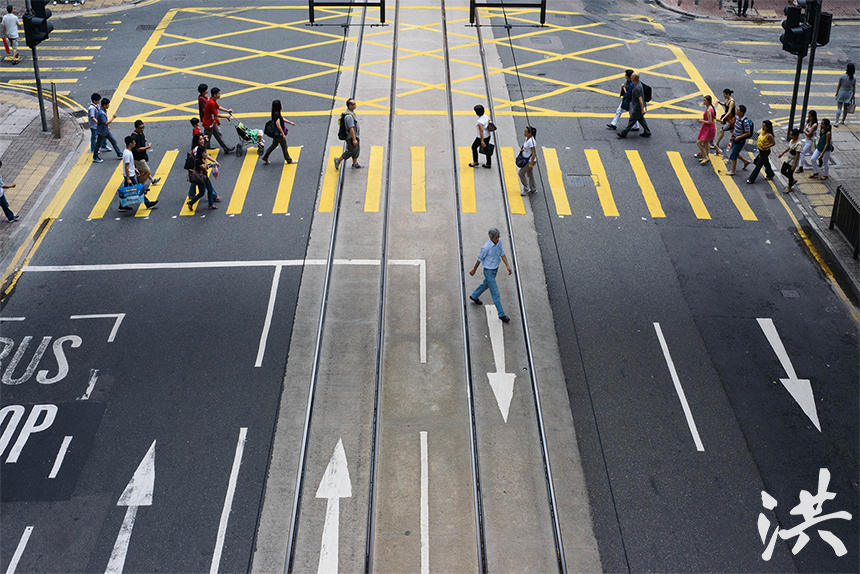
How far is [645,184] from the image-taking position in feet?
56.5

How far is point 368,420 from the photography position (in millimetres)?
10961

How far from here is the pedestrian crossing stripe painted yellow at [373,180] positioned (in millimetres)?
16188

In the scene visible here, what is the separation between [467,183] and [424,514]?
29.5ft

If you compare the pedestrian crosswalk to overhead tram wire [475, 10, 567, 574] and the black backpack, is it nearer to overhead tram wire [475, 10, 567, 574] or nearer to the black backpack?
the black backpack

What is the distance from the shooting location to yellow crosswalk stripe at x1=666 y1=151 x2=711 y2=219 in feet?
53.4

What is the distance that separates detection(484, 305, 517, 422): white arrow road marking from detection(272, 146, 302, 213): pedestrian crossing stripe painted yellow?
545 centimetres

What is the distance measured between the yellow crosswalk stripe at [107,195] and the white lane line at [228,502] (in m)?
7.48

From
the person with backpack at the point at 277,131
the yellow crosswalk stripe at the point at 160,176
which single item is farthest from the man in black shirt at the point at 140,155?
the person with backpack at the point at 277,131

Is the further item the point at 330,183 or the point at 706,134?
the point at 706,134

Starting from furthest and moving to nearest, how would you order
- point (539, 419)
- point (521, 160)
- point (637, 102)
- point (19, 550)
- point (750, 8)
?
1. point (750, 8)
2. point (637, 102)
3. point (521, 160)
4. point (539, 419)
5. point (19, 550)

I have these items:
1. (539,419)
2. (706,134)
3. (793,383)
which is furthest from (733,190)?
(539,419)

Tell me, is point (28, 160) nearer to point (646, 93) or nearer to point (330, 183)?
point (330, 183)

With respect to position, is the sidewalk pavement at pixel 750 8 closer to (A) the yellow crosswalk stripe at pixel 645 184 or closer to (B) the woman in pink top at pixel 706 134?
(B) the woman in pink top at pixel 706 134

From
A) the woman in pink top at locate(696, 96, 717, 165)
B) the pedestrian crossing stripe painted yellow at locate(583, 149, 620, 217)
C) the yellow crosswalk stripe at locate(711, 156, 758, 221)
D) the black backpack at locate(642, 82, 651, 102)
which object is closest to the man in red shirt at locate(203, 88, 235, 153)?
the pedestrian crossing stripe painted yellow at locate(583, 149, 620, 217)
